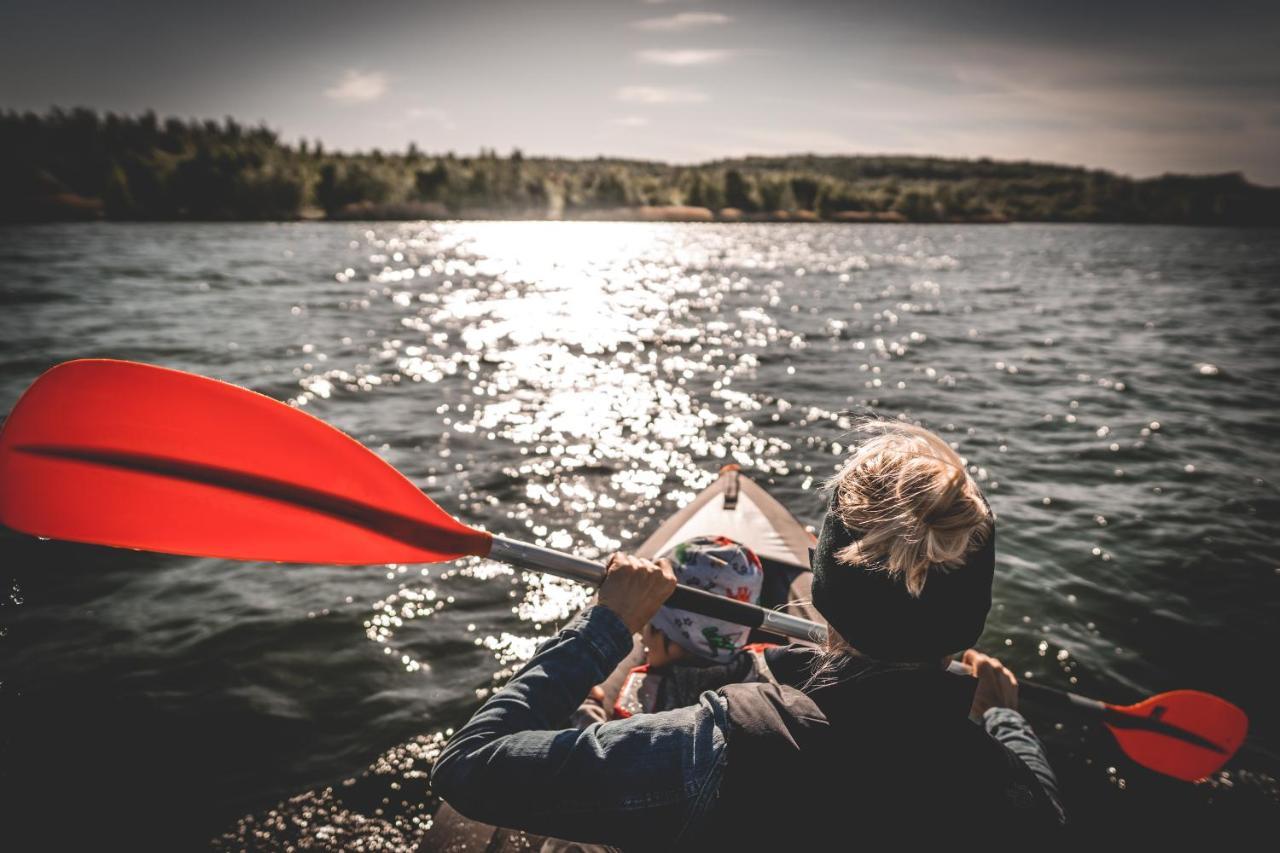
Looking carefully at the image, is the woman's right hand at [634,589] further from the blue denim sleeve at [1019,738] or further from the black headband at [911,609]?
the blue denim sleeve at [1019,738]

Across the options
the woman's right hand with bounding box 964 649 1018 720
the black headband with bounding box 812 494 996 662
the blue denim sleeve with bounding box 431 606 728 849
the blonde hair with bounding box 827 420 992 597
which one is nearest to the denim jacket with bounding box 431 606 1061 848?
the blue denim sleeve with bounding box 431 606 728 849

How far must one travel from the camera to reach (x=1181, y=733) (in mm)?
3418

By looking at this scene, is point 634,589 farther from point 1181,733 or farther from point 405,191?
point 405,191

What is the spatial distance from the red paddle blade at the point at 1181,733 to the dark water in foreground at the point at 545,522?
11.7 inches

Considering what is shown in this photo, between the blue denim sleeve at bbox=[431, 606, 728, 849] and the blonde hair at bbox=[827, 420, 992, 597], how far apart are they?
0.42m

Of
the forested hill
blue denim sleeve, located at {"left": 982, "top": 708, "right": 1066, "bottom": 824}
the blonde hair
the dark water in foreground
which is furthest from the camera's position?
the forested hill

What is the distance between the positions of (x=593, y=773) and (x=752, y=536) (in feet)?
12.1

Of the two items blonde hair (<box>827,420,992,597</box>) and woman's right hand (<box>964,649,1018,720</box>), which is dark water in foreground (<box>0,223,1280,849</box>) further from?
blonde hair (<box>827,420,992,597</box>)

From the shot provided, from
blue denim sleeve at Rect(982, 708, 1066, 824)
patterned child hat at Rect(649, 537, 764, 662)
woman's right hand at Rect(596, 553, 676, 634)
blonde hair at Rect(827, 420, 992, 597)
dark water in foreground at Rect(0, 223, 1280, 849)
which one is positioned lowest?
dark water in foreground at Rect(0, 223, 1280, 849)

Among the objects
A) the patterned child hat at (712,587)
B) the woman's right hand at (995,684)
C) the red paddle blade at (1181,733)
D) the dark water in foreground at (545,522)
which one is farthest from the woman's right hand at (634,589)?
the red paddle blade at (1181,733)

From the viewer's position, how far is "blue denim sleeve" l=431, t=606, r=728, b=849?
125 centimetres

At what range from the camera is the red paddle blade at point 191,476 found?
2.81m

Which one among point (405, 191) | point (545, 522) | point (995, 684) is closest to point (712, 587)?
point (995, 684)

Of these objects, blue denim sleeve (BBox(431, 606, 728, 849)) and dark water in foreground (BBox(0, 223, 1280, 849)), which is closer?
blue denim sleeve (BBox(431, 606, 728, 849))
